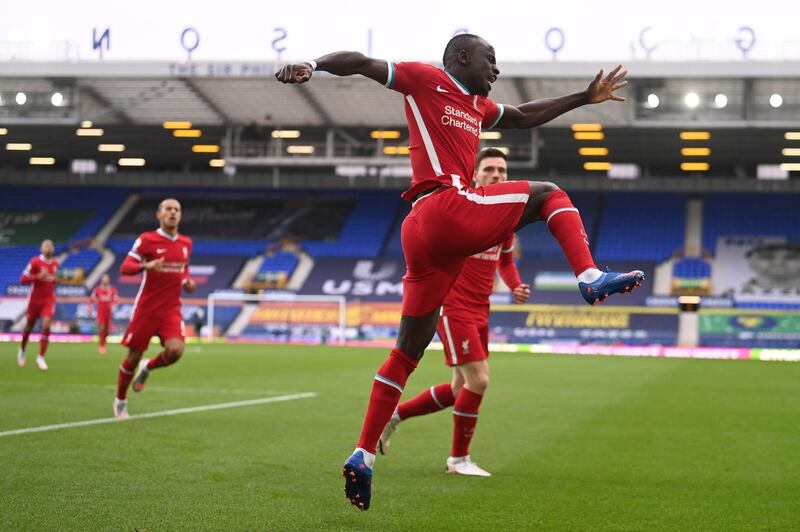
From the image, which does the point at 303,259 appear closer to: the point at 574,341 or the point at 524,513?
the point at 574,341

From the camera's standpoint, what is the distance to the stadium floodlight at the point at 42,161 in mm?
47562

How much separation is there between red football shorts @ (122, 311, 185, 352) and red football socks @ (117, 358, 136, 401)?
0.23 m

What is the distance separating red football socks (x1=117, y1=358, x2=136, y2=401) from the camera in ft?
35.0

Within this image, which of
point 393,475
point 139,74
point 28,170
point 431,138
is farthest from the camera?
point 28,170

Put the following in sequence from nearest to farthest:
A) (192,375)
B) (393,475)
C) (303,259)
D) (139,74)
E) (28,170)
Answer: (393,475)
(192,375)
(139,74)
(303,259)
(28,170)

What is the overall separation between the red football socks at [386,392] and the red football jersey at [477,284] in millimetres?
2516

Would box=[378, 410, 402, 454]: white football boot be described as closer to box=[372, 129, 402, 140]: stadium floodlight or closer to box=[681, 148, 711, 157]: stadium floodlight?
box=[372, 129, 402, 140]: stadium floodlight

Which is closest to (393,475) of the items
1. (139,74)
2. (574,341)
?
(139,74)

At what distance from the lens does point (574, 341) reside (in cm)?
3766

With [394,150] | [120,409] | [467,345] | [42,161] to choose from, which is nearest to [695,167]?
[394,150]

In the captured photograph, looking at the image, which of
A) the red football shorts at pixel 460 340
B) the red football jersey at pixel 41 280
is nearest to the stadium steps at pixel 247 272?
the red football jersey at pixel 41 280

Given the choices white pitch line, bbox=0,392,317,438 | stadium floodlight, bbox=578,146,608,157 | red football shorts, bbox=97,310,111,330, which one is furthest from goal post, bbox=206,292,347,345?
white pitch line, bbox=0,392,317,438

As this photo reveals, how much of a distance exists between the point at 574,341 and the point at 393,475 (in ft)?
102

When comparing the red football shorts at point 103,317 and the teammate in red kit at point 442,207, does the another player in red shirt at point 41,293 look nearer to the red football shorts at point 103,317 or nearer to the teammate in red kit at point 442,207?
the red football shorts at point 103,317
